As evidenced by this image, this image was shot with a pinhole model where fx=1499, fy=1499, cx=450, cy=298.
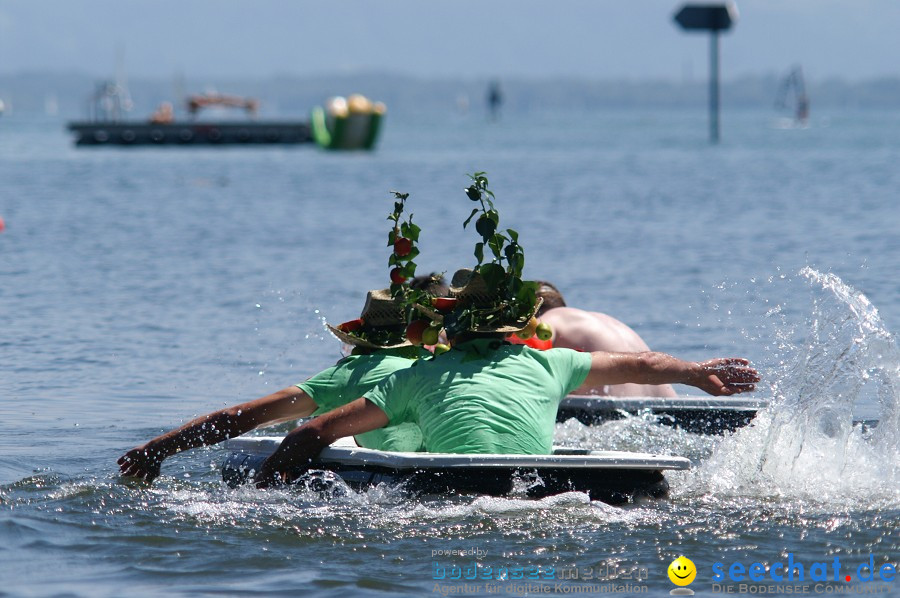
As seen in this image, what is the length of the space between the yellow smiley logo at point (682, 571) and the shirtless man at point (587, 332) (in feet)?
12.0

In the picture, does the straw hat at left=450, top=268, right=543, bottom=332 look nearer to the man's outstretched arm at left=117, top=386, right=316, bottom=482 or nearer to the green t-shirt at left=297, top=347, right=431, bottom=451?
the green t-shirt at left=297, top=347, right=431, bottom=451

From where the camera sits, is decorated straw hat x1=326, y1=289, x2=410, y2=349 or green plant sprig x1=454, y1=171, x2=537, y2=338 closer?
green plant sprig x1=454, y1=171, x2=537, y2=338

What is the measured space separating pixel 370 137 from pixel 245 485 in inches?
2454

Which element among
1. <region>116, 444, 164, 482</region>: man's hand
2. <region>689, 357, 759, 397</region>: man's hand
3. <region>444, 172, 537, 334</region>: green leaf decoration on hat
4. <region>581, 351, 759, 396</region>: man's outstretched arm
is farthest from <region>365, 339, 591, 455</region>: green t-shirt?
<region>116, 444, 164, 482</region>: man's hand

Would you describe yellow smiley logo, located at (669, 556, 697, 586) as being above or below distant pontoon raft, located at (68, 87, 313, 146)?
below

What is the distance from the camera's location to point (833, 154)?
215ft

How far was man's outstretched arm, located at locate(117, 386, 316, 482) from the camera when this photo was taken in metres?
7.78

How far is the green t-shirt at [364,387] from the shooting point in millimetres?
Answer: 7828

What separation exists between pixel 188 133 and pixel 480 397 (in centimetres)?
6678

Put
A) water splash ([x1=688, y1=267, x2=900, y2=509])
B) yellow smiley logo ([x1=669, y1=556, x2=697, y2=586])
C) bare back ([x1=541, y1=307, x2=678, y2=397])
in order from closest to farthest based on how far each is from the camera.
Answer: yellow smiley logo ([x1=669, y1=556, x2=697, y2=586]) < water splash ([x1=688, y1=267, x2=900, y2=509]) < bare back ([x1=541, y1=307, x2=678, y2=397])

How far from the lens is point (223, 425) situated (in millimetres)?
7840

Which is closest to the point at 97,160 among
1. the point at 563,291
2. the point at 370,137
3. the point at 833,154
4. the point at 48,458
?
the point at 370,137

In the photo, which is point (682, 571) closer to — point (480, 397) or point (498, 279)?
point (480, 397)

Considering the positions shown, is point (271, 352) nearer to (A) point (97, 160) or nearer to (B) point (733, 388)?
(B) point (733, 388)
